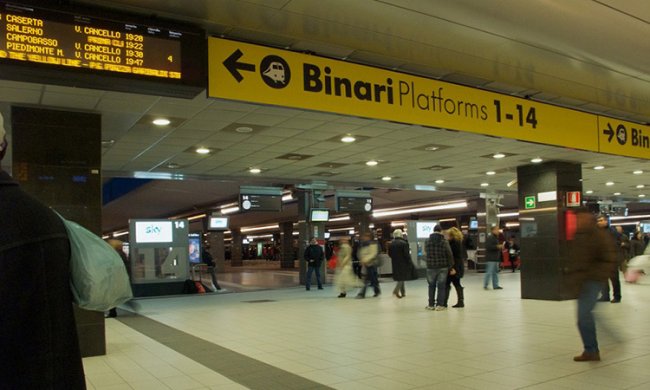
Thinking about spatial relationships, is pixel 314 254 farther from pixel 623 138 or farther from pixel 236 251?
pixel 236 251

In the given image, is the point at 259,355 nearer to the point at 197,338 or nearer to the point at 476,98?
the point at 197,338

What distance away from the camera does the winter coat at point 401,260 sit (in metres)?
13.0

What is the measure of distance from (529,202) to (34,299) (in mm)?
12862

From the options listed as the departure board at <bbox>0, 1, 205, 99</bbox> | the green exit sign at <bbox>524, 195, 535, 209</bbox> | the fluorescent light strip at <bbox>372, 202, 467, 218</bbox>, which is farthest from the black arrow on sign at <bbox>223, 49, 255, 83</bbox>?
the fluorescent light strip at <bbox>372, 202, 467, 218</bbox>

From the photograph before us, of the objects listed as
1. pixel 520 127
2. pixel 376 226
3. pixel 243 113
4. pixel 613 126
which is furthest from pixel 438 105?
pixel 376 226

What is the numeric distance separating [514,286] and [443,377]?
11685 millimetres

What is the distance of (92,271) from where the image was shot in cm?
143

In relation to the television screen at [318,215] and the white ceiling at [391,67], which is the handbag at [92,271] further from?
the television screen at [318,215]

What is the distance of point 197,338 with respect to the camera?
27.2 feet

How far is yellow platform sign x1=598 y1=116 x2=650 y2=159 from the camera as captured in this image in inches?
340

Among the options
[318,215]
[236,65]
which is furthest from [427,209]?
[236,65]

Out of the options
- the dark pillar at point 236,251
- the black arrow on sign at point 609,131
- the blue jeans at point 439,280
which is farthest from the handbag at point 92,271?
the dark pillar at point 236,251

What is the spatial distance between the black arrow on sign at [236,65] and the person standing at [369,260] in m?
8.81

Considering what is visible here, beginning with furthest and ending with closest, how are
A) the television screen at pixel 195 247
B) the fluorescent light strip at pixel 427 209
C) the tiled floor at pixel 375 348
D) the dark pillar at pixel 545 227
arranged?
the fluorescent light strip at pixel 427 209, the television screen at pixel 195 247, the dark pillar at pixel 545 227, the tiled floor at pixel 375 348
